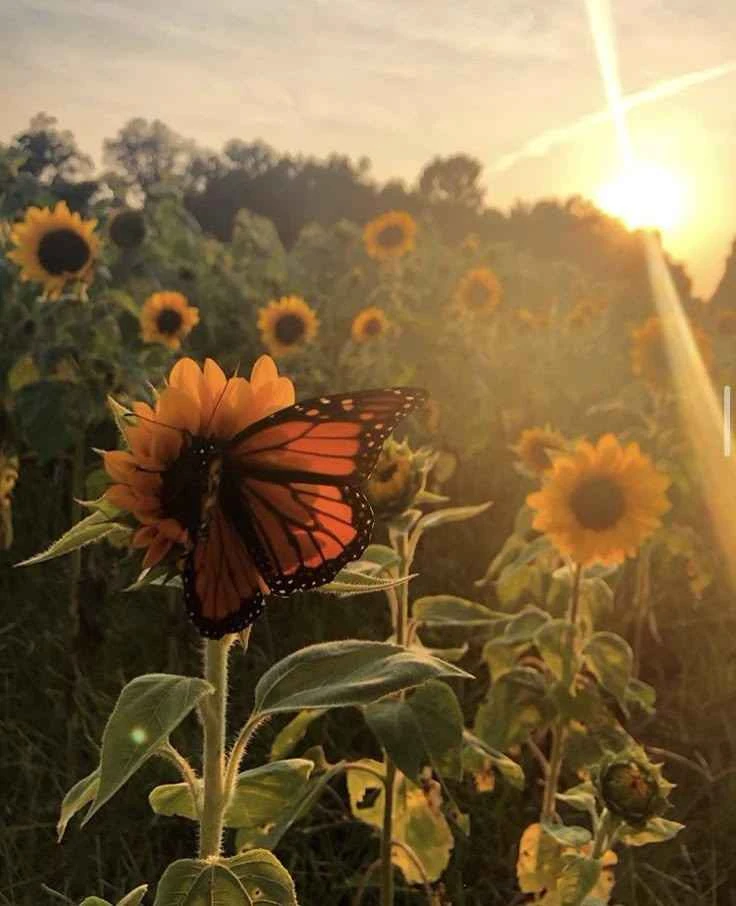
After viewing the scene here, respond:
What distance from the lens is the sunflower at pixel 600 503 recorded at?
1755 millimetres

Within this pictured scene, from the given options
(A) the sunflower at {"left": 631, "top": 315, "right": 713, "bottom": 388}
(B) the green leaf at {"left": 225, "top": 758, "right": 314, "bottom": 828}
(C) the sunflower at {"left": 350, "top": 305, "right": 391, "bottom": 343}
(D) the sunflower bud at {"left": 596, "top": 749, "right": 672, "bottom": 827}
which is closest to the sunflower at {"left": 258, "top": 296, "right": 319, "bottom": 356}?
(C) the sunflower at {"left": 350, "top": 305, "right": 391, "bottom": 343}

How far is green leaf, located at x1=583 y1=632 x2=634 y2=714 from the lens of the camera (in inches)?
62.8

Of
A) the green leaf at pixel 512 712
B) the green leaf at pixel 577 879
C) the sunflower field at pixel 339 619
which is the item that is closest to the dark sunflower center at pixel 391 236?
the sunflower field at pixel 339 619

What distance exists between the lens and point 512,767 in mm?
1410

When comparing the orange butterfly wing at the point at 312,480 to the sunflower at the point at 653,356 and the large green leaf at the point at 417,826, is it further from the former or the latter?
the sunflower at the point at 653,356

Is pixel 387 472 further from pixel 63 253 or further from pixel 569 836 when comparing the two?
pixel 63 253

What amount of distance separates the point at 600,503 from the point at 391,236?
3507mm

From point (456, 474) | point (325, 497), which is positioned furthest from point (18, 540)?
point (325, 497)

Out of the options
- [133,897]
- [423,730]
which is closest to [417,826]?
[423,730]

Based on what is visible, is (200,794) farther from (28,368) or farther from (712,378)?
(712,378)

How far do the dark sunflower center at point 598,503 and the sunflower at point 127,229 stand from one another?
258cm

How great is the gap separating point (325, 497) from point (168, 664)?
1456 mm

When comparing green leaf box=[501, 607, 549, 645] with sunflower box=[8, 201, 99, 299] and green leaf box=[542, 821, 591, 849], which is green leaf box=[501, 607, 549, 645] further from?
sunflower box=[8, 201, 99, 299]

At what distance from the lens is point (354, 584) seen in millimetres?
896
